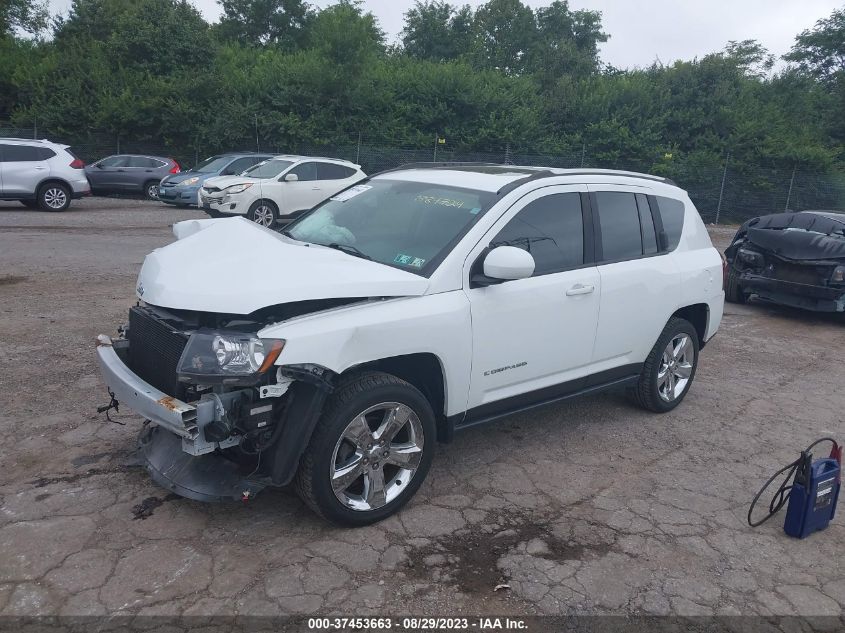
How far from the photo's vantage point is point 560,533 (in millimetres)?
3982

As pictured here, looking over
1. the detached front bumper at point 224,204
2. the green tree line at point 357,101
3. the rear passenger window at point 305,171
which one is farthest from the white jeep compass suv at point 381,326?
the green tree line at point 357,101

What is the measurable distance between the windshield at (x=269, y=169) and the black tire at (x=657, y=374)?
12228mm

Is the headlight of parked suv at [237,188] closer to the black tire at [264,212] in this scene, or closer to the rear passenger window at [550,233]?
the black tire at [264,212]

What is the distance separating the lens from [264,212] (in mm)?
16172

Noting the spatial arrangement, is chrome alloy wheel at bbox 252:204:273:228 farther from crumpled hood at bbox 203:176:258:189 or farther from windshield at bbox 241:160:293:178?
windshield at bbox 241:160:293:178

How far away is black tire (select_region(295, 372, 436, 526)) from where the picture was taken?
11.8ft

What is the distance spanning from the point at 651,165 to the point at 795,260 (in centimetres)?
2007

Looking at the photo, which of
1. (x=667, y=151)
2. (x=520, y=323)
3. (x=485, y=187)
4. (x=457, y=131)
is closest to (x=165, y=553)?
(x=520, y=323)

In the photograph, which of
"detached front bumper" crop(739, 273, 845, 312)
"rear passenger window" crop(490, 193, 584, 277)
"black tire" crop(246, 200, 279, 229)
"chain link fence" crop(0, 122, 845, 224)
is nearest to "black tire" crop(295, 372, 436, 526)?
"rear passenger window" crop(490, 193, 584, 277)

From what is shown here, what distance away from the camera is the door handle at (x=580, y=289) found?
4.70 metres

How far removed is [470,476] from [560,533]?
0.78m

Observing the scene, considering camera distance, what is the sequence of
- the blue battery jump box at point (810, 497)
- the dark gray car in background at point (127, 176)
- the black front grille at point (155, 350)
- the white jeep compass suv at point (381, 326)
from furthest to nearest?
the dark gray car in background at point (127, 176), the blue battery jump box at point (810, 497), the black front grille at point (155, 350), the white jeep compass suv at point (381, 326)

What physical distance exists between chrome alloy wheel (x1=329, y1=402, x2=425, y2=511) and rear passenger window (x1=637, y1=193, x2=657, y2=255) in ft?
8.14

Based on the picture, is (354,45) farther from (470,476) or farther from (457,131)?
(470,476)
